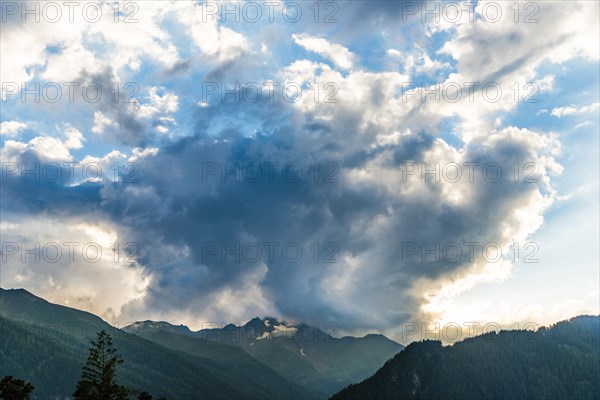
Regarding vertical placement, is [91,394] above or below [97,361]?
below

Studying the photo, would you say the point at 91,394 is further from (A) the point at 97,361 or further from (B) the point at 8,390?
(B) the point at 8,390

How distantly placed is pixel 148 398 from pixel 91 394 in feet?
33.3

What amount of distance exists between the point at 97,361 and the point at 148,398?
12.5 meters

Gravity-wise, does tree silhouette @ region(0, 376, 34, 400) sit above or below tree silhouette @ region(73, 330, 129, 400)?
below

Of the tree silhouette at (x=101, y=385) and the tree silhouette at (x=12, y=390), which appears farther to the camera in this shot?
the tree silhouette at (x=12, y=390)

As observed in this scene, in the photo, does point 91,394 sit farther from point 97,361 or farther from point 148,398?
point 148,398

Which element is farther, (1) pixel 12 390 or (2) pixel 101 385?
(1) pixel 12 390

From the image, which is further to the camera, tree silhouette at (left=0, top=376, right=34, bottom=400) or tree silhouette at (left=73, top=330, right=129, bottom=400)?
tree silhouette at (left=0, top=376, right=34, bottom=400)

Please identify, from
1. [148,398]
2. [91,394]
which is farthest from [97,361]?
[148,398]

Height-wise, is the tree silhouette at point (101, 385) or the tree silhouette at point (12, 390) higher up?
the tree silhouette at point (101, 385)

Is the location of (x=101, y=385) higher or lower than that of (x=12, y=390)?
higher

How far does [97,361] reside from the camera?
1972 inches

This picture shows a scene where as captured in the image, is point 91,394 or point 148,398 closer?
point 91,394

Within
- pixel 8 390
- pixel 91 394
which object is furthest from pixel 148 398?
pixel 8 390
